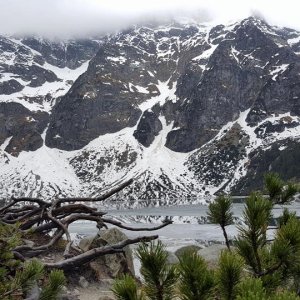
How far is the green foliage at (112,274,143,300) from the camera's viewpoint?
2832mm

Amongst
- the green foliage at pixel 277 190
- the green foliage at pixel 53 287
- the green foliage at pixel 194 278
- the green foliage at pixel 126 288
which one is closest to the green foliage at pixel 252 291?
the green foliage at pixel 194 278

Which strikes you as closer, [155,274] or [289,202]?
[155,274]

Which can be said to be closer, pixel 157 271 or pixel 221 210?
pixel 157 271

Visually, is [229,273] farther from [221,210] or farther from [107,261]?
[107,261]

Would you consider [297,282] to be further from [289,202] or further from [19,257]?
[19,257]

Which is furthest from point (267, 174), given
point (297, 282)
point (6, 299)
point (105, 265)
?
point (105, 265)

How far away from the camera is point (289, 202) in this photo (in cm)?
524

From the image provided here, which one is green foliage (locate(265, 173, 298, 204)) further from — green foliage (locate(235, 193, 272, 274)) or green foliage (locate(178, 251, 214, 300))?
green foliage (locate(178, 251, 214, 300))

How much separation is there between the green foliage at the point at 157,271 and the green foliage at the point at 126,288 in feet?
0.89

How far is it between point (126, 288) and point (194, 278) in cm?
49

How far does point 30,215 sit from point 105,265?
2.73 m

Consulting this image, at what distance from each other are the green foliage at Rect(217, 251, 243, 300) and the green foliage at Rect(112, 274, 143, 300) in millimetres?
658

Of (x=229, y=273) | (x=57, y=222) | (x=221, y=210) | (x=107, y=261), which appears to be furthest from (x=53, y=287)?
(x=107, y=261)

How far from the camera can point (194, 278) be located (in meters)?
3.03
